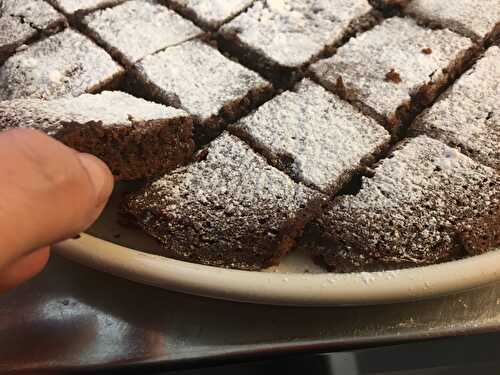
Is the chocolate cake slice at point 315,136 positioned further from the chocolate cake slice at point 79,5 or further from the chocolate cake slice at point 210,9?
the chocolate cake slice at point 79,5

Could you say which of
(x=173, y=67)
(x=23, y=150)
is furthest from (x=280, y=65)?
(x=23, y=150)

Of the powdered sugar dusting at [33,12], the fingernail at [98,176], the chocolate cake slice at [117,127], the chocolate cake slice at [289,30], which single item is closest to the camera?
the fingernail at [98,176]

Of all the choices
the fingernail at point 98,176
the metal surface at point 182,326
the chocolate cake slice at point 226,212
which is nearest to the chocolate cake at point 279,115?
the chocolate cake slice at point 226,212

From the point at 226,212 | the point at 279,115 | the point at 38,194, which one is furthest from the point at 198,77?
the point at 38,194

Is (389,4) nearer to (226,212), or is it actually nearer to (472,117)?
(472,117)

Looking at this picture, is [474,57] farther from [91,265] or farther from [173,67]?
[91,265]

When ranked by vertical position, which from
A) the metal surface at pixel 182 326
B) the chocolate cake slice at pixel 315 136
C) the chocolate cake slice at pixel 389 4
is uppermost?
the chocolate cake slice at pixel 389 4

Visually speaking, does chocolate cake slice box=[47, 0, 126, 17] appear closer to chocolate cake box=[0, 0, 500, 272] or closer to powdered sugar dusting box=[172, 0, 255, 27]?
chocolate cake box=[0, 0, 500, 272]

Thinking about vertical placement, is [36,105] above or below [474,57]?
below
